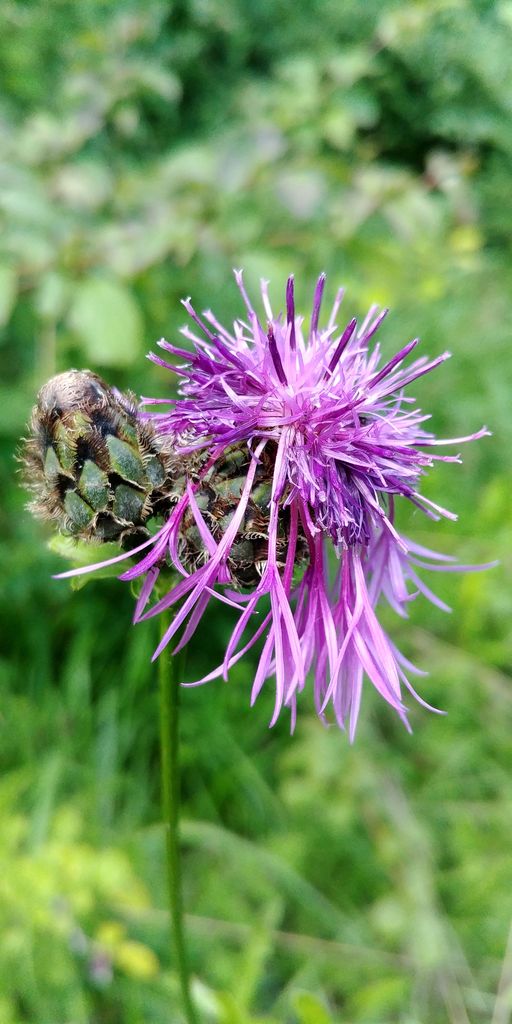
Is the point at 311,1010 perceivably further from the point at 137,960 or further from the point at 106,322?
the point at 106,322

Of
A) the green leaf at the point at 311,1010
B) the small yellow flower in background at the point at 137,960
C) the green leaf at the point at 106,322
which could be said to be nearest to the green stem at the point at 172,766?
the green leaf at the point at 311,1010

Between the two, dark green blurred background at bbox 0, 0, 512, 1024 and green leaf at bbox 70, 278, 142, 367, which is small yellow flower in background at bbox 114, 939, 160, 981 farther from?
green leaf at bbox 70, 278, 142, 367

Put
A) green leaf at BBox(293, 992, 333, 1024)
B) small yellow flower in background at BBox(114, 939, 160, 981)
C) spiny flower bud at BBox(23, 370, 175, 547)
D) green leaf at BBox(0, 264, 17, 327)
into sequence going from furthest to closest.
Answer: green leaf at BBox(0, 264, 17, 327) < small yellow flower in background at BBox(114, 939, 160, 981) < green leaf at BBox(293, 992, 333, 1024) < spiny flower bud at BBox(23, 370, 175, 547)

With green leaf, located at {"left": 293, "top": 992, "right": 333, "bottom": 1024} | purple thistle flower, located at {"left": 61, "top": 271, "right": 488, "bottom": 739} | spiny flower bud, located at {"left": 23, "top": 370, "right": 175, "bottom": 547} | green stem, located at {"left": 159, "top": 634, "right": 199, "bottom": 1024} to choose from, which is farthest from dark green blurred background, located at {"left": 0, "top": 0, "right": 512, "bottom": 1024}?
spiny flower bud, located at {"left": 23, "top": 370, "right": 175, "bottom": 547}

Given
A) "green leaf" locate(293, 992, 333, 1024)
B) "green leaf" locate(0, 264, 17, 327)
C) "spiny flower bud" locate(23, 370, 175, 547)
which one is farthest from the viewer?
"green leaf" locate(0, 264, 17, 327)

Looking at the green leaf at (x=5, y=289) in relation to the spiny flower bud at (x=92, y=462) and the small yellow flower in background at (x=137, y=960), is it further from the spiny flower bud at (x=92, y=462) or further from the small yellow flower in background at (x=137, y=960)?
the small yellow flower in background at (x=137, y=960)

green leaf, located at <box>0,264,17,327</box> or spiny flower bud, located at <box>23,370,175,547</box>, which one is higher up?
green leaf, located at <box>0,264,17,327</box>

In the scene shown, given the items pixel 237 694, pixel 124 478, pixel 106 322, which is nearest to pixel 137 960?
pixel 237 694
